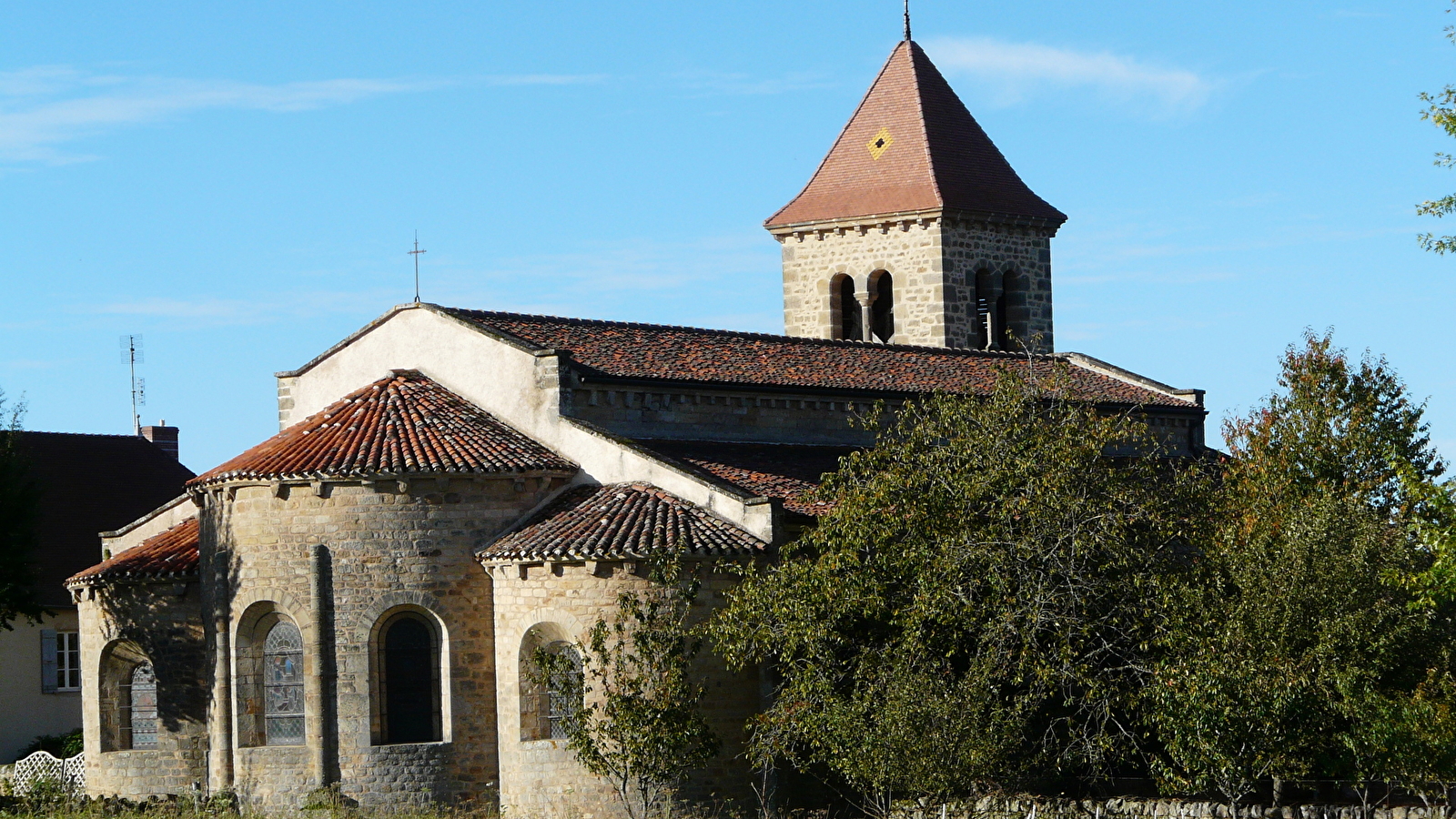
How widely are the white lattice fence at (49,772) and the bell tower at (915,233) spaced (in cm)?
1948

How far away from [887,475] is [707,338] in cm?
1034

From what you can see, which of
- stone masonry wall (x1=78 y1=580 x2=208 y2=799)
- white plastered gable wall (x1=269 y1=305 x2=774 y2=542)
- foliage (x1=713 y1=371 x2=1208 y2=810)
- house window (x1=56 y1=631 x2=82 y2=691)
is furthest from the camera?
house window (x1=56 y1=631 x2=82 y2=691)

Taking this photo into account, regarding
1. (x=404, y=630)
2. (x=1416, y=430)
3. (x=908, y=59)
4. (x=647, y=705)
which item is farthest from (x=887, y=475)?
(x=908, y=59)

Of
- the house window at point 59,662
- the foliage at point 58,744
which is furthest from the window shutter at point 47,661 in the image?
the foliage at point 58,744

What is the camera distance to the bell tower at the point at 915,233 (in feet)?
147

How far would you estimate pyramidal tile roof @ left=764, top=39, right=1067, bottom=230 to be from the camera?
148ft

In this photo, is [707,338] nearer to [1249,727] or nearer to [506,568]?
[506,568]

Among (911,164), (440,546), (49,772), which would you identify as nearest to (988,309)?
(911,164)

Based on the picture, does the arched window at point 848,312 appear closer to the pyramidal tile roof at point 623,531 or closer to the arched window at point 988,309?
the arched window at point 988,309

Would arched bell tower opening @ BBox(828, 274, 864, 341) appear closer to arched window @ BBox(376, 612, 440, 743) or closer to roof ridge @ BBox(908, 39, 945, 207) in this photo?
roof ridge @ BBox(908, 39, 945, 207)

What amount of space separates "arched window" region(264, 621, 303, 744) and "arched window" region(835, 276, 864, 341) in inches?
776

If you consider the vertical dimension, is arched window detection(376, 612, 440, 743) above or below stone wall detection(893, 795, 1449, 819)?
above

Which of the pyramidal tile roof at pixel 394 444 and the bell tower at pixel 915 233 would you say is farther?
the bell tower at pixel 915 233

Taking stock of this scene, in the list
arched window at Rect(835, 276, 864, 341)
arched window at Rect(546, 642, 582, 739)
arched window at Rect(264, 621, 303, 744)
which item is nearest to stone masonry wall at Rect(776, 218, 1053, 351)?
arched window at Rect(835, 276, 864, 341)
